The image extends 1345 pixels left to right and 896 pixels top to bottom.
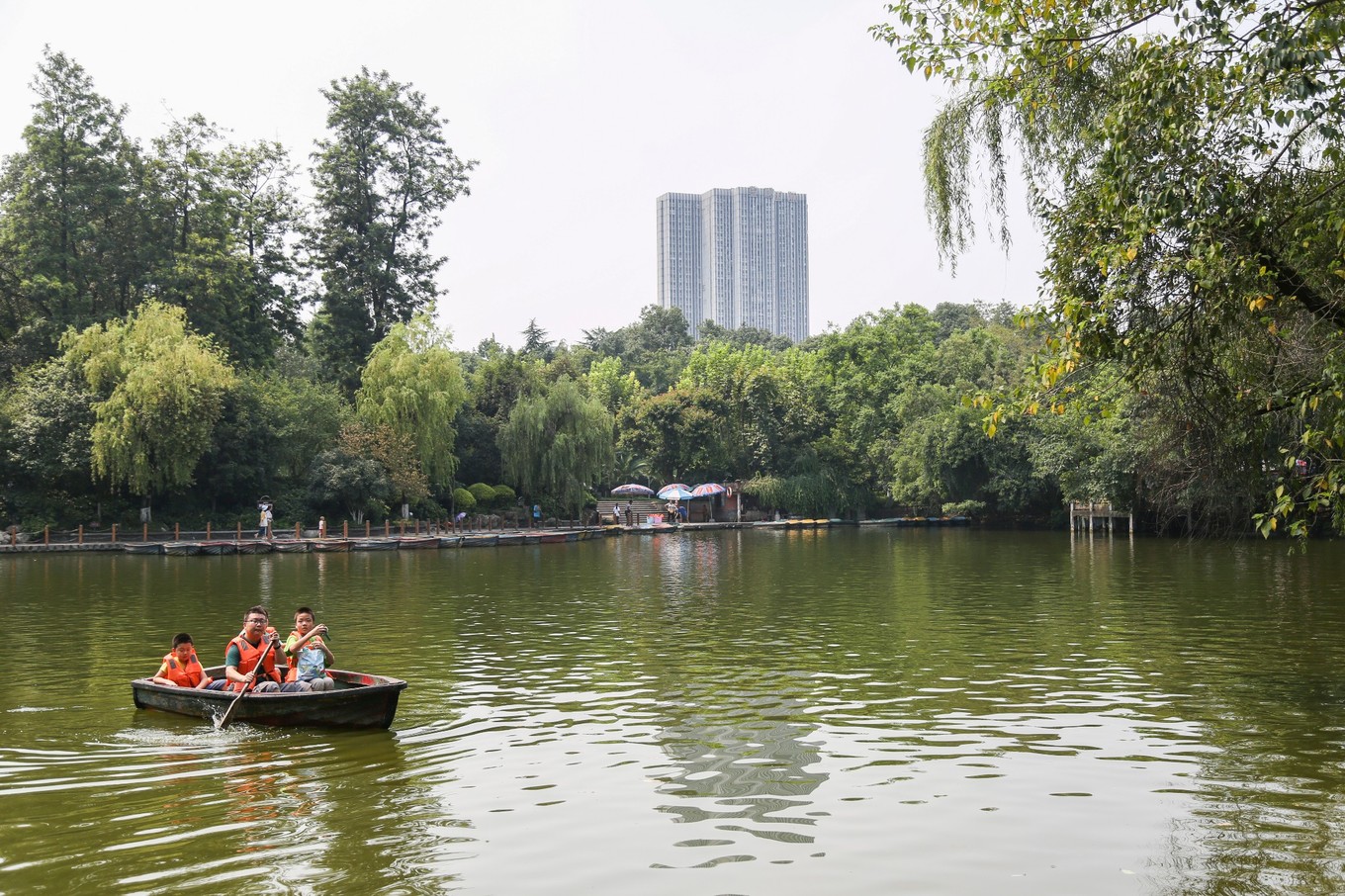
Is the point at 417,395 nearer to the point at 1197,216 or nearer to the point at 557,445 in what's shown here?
the point at 557,445

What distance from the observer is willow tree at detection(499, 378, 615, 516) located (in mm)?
53375

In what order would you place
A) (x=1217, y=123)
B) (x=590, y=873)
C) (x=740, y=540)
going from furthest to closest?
(x=740, y=540), (x=1217, y=123), (x=590, y=873)

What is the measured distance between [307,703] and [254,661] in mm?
1906

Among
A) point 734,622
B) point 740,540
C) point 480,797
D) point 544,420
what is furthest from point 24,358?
point 480,797

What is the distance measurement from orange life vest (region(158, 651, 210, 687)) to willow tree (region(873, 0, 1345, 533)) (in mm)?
9044

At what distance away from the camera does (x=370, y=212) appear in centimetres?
5891

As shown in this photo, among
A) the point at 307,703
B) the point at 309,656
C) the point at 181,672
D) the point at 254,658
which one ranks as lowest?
the point at 307,703

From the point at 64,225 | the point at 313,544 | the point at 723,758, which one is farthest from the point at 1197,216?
the point at 64,225

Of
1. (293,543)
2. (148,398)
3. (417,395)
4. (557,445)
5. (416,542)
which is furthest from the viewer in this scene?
(557,445)

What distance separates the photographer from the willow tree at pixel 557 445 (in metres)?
53.4

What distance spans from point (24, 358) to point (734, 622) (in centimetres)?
4044

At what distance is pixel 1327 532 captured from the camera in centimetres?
4053

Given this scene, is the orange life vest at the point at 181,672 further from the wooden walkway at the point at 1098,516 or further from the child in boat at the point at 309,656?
the wooden walkway at the point at 1098,516

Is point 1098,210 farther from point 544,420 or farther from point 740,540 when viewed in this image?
point 544,420
